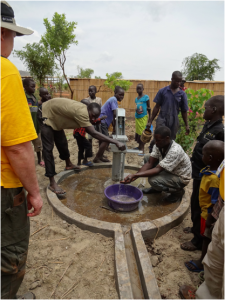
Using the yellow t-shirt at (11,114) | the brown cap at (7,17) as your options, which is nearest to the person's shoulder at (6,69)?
the yellow t-shirt at (11,114)

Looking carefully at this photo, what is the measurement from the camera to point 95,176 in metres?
3.92

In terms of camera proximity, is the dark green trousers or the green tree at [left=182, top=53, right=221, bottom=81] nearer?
the dark green trousers

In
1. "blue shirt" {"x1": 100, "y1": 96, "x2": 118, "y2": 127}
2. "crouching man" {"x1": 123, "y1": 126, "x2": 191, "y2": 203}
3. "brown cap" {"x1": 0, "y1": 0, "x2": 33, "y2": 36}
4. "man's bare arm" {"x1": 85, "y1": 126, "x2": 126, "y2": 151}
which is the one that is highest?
"brown cap" {"x1": 0, "y1": 0, "x2": 33, "y2": 36}

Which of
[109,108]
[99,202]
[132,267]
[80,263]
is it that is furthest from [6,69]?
[109,108]

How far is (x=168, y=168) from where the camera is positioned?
289 cm

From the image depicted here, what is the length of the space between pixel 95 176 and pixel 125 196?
90 cm

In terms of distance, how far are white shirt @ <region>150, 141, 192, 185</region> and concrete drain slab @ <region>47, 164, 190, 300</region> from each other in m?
0.38

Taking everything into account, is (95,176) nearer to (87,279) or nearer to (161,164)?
(161,164)

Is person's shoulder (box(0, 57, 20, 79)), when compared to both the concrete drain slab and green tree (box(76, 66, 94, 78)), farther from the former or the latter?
green tree (box(76, 66, 94, 78))

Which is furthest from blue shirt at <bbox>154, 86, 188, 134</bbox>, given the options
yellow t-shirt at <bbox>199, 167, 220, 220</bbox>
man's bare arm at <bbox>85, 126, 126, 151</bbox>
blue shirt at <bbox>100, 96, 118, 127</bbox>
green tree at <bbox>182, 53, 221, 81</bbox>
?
green tree at <bbox>182, 53, 221, 81</bbox>

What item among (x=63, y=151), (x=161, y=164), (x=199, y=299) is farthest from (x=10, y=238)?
(x=63, y=151)

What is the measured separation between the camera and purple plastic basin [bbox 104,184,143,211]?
2.80 metres

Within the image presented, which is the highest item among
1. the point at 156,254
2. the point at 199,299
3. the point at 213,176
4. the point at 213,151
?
the point at 213,151

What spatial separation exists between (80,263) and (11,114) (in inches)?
62.8
